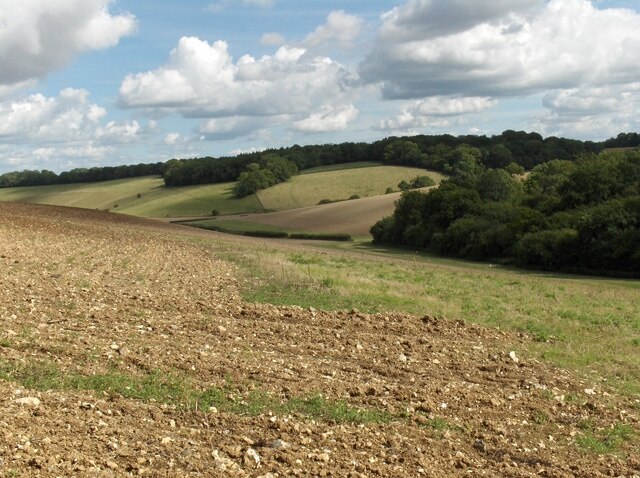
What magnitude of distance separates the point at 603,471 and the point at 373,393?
3165mm

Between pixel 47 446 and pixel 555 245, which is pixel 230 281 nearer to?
pixel 47 446

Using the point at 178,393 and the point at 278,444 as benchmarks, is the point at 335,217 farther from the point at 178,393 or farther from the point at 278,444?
the point at 278,444

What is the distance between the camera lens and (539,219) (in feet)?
236

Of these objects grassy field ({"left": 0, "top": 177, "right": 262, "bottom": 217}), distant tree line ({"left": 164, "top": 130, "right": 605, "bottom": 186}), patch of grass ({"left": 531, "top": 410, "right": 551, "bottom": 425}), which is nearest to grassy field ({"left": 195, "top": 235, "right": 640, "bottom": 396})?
patch of grass ({"left": 531, "top": 410, "right": 551, "bottom": 425})

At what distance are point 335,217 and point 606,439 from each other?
83583mm

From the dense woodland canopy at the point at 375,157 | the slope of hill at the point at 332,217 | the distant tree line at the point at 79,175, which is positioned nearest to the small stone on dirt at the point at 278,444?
the slope of hill at the point at 332,217

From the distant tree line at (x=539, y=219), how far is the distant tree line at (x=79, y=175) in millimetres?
81839

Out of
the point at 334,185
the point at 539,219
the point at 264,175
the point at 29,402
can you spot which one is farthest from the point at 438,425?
the point at 264,175

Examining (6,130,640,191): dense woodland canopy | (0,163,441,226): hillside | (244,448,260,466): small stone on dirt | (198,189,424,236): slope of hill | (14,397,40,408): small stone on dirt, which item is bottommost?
(198,189,424,236): slope of hill

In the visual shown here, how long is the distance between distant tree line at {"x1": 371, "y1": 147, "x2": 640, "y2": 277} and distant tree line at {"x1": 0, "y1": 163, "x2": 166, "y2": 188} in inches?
3222

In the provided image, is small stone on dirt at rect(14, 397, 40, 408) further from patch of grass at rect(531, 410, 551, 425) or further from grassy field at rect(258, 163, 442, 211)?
grassy field at rect(258, 163, 442, 211)

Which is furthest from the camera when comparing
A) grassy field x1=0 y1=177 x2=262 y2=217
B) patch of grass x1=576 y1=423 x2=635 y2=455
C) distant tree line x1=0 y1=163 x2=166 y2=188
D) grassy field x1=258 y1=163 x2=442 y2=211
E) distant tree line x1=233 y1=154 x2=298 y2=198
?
distant tree line x1=0 y1=163 x2=166 y2=188

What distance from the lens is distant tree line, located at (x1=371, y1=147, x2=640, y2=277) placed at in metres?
61.6

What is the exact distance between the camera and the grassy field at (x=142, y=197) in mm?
109875
